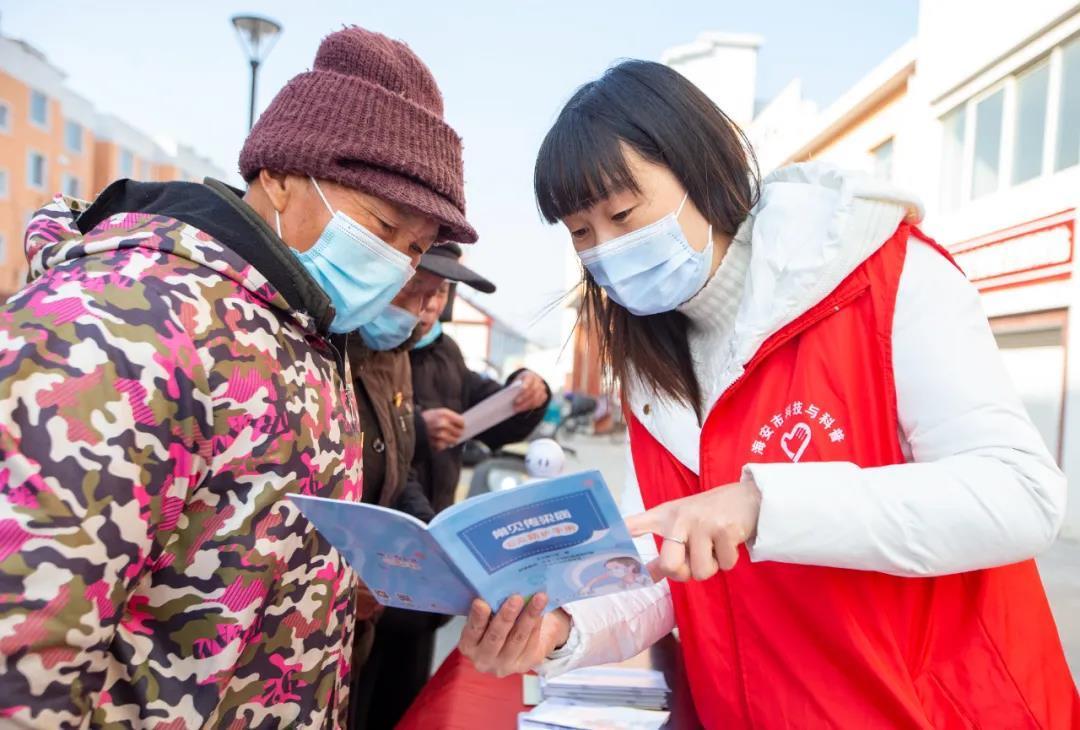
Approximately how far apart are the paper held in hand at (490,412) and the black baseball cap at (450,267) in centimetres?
44

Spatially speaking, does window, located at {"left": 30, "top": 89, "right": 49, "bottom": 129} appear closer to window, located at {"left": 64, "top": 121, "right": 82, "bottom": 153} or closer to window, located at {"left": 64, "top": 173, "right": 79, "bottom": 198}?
window, located at {"left": 64, "top": 121, "right": 82, "bottom": 153}

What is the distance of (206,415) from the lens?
1.08m

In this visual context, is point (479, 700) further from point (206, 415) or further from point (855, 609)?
point (206, 415)

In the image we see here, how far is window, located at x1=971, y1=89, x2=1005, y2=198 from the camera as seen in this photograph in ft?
32.2

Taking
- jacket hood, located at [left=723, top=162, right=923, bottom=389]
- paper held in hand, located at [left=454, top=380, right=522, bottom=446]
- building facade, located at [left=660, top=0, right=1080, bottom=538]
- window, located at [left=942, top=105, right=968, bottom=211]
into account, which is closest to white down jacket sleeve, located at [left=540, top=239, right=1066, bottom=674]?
jacket hood, located at [left=723, top=162, right=923, bottom=389]

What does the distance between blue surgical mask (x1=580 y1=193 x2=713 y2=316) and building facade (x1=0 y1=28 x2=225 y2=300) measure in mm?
27291

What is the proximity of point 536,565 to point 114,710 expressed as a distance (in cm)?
56

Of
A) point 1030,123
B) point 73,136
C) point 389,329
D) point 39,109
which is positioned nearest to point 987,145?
point 1030,123

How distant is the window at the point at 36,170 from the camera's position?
29656mm

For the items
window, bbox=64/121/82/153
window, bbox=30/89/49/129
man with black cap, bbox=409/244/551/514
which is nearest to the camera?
man with black cap, bbox=409/244/551/514

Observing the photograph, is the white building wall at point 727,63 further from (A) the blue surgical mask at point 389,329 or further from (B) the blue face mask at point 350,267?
(B) the blue face mask at point 350,267

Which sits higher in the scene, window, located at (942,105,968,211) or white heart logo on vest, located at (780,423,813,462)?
window, located at (942,105,968,211)

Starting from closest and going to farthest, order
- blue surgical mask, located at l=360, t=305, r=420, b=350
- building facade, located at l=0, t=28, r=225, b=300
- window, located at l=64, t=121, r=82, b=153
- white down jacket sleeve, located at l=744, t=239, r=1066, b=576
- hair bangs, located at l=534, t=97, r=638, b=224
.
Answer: white down jacket sleeve, located at l=744, t=239, r=1066, b=576 < hair bangs, located at l=534, t=97, r=638, b=224 < blue surgical mask, located at l=360, t=305, r=420, b=350 < building facade, located at l=0, t=28, r=225, b=300 < window, located at l=64, t=121, r=82, b=153

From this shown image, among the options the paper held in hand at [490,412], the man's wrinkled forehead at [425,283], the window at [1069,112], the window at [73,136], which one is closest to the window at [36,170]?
the window at [73,136]
